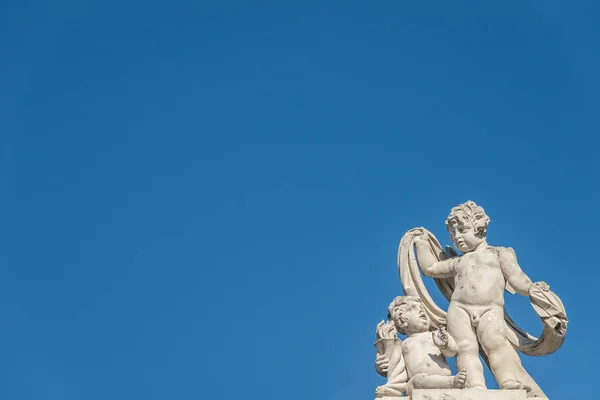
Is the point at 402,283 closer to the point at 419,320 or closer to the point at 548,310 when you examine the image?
the point at 419,320

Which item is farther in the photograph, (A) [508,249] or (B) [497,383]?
(A) [508,249]

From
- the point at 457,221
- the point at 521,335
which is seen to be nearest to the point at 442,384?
the point at 521,335

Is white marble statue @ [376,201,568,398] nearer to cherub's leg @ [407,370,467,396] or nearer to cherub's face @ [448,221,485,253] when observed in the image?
cherub's face @ [448,221,485,253]

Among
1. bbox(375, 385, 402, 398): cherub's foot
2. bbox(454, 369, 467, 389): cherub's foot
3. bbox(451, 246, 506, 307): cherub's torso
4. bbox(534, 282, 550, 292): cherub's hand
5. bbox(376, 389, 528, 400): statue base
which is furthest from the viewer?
bbox(451, 246, 506, 307): cherub's torso

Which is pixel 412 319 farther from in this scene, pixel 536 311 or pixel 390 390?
pixel 536 311

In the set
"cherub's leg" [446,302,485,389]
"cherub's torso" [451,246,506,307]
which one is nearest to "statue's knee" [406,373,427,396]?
"cherub's leg" [446,302,485,389]

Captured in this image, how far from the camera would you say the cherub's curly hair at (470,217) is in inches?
803

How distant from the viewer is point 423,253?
68.5ft

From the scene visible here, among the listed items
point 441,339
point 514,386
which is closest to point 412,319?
point 441,339

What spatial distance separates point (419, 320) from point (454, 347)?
3.48ft

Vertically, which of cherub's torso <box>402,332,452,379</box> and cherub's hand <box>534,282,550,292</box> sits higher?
cherub's hand <box>534,282,550,292</box>

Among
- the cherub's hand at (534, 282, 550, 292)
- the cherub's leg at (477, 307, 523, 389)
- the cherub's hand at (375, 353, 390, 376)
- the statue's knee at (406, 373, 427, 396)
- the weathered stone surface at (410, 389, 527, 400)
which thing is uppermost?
the cherub's hand at (534, 282, 550, 292)

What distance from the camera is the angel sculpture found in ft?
62.1

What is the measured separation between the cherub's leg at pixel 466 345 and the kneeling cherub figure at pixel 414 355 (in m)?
0.20
